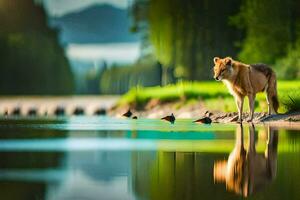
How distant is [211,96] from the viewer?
104 ft

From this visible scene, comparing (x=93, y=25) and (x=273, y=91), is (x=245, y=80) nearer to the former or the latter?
(x=273, y=91)

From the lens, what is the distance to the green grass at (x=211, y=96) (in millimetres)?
24016

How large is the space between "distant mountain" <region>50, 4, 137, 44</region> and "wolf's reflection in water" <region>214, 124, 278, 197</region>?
174 ft

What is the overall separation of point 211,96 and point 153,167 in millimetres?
21147

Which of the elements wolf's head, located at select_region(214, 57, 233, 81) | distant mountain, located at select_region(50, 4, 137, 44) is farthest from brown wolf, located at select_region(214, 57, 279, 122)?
distant mountain, located at select_region(50, 4, 137, 44)

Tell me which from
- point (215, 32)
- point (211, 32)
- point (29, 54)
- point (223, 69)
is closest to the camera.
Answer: point (223, 69)

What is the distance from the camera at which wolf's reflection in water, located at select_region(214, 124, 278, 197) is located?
344 inches

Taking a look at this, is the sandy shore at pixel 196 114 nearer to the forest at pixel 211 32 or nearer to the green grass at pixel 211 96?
the green grass at pixel 211 96

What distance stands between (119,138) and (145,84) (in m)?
28.1

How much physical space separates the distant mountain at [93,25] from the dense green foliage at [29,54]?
4.88 feet

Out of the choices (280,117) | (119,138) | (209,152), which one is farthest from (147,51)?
(209,152)

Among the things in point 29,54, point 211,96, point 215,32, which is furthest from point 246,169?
point 29,54

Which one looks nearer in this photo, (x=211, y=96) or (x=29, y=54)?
(x=211, y=96)

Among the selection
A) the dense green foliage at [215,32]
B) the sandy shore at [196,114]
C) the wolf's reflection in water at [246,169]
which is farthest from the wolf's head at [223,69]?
the dense green foliage at [215,32]
